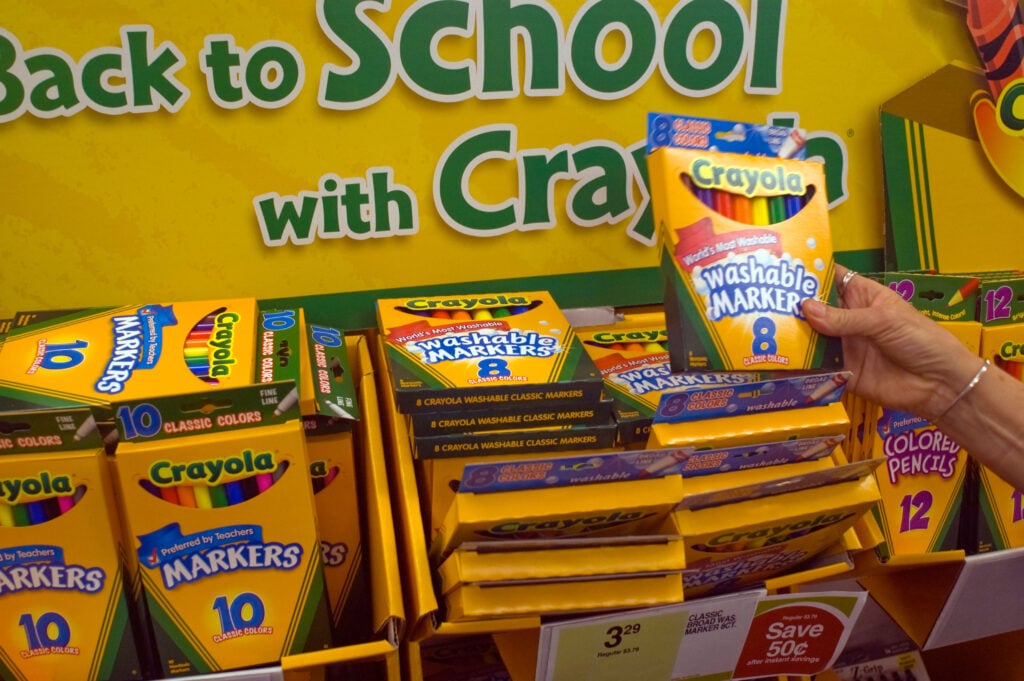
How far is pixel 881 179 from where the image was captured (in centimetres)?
164

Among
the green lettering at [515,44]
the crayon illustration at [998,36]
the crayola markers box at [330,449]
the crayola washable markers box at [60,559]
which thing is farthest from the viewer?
the crayon illustration at [998,36]

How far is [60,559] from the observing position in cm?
103

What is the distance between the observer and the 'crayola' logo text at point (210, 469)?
1.01 metres

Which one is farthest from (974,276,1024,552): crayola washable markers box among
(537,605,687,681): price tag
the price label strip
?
(537,605,687,681): price tag

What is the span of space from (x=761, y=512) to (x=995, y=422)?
489 mm

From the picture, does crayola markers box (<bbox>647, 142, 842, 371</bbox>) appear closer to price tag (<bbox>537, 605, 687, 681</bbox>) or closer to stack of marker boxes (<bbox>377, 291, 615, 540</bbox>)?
stack of marker boxes (<bbox>377, 291, 615, 540</bbox>)

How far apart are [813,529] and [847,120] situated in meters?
0.87

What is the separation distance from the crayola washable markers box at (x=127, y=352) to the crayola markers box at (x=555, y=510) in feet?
1.22

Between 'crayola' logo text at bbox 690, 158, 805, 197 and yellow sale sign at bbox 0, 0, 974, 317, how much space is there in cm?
29

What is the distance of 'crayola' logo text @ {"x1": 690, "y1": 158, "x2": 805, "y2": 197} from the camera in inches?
49.8

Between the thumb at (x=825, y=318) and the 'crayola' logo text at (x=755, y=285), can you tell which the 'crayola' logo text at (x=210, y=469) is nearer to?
the 'crayola' logo text at (x=755, y=285)

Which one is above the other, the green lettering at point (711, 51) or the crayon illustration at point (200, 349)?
the green lettering at point (711, 51)

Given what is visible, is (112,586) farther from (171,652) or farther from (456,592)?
(456,592)

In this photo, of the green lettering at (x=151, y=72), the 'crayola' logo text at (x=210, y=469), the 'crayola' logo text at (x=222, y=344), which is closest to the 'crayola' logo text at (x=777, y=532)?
the 'crayola' logo text at (x=210, y=469)
